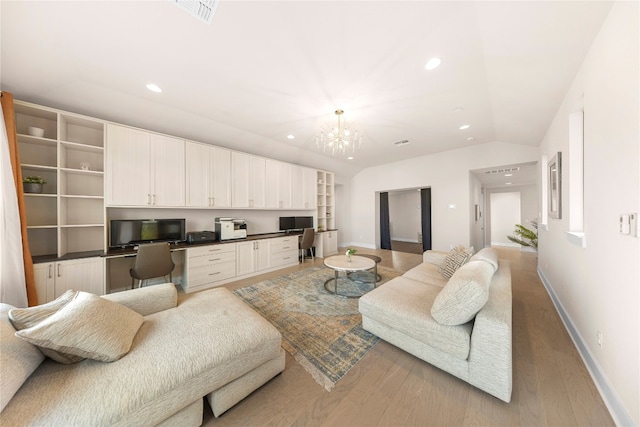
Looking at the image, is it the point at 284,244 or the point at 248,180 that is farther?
the point at 284,244

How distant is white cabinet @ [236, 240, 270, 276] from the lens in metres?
3.81

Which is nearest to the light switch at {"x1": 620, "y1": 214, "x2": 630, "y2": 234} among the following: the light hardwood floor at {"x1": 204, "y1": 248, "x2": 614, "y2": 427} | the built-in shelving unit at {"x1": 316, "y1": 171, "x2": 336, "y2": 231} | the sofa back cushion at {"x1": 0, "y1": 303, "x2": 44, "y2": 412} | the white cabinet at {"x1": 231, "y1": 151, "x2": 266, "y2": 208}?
the light hardwood floor at {"x1": 204, "y1": 248, "x2": 614, "y2": 427}

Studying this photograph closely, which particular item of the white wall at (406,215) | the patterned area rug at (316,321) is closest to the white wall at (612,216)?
the patterned area rug at (316,321)

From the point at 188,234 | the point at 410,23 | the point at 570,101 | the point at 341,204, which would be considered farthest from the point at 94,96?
the point at 341,204

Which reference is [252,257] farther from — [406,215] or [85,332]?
[406,215]

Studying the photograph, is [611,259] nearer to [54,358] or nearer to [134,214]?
[54,358]

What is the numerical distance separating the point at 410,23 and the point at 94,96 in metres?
3.64

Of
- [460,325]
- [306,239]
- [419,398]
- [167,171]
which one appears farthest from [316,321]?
[167,171]

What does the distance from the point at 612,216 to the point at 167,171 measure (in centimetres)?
483

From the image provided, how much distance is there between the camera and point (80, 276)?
250 centimetres

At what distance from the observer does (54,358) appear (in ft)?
3.63

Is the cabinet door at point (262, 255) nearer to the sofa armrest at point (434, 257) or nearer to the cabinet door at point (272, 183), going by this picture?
the cabinet door at point (272, 183)

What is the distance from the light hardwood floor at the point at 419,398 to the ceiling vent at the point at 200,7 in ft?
9.09

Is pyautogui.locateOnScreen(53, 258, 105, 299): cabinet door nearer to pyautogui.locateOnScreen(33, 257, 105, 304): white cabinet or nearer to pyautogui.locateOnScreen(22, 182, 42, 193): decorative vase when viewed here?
pyautogui.locateOnScreen(33, 257, 105, 304): white cabinet
